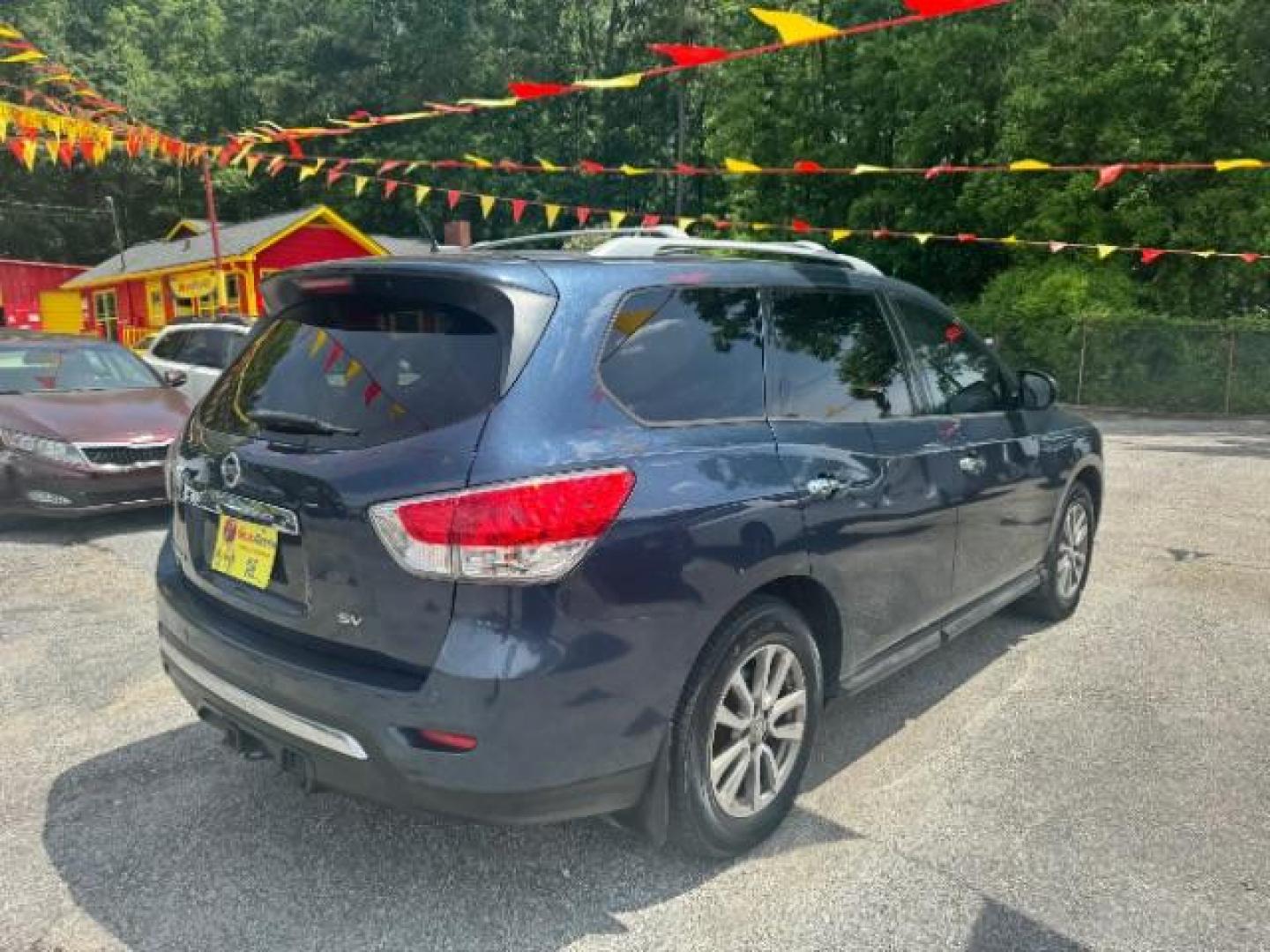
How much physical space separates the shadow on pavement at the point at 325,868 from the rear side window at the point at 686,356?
128 cm

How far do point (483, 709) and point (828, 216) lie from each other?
112 feet

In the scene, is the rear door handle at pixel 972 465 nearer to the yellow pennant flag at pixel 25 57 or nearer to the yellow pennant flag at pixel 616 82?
the yellow pennant flag at pixel 616 82

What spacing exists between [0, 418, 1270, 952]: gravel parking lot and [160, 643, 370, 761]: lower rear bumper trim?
525 millimetres

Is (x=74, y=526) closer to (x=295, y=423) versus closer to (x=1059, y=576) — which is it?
(x=295, y=423)

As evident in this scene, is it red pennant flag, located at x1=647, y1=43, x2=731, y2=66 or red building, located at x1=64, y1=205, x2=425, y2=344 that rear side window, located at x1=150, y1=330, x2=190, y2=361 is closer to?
red pennant flag, located at x1=647, y1=43, x2=731, y2=66

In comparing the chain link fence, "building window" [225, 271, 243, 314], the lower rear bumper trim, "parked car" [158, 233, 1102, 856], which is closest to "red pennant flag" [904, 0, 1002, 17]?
"parked car" [158, 233, 1102, 856]

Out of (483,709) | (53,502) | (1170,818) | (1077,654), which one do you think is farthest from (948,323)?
(53,502)

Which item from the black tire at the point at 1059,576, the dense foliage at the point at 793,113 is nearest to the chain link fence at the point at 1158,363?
the dense foliage at the point at 793,113

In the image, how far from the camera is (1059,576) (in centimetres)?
502

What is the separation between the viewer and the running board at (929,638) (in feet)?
11.1

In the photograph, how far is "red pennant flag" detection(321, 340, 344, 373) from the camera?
2.78 meters

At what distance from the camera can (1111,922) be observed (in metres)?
2.61

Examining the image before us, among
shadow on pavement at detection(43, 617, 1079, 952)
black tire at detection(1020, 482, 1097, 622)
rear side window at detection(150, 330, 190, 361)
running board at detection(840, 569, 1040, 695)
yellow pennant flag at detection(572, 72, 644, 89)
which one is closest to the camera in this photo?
shadow on pavement at detection(43, 617, 1079, 952)

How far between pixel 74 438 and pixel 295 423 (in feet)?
16.7
